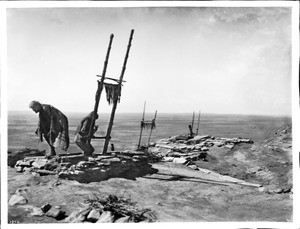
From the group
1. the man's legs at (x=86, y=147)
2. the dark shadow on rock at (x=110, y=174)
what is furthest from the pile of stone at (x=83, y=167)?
the man's legs at (x=86, y=147)

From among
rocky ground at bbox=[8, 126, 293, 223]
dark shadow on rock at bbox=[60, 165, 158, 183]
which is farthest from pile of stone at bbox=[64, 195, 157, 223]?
dark shadow on rock at bbox=[60, 165, 158, 183]

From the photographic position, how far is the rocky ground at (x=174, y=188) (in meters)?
5.68

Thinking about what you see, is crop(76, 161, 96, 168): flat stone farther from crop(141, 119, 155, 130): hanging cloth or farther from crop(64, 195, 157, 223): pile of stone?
crop(141, 119, 155, 130): hanging cloth

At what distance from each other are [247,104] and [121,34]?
93.2 inches

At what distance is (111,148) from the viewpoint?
6.18m

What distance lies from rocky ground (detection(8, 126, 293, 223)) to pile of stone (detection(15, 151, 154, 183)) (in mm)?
17

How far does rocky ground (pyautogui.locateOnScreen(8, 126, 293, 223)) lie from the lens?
224 inches

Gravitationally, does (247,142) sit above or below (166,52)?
below

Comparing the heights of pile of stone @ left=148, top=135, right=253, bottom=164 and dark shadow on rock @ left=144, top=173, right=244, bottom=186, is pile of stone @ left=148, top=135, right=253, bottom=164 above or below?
above

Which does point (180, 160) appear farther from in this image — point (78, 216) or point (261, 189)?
point (78, 216)

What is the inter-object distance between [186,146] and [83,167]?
1759mm
